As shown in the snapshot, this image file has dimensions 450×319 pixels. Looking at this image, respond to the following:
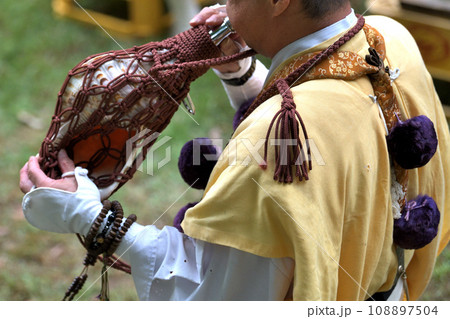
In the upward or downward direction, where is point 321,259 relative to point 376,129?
downward

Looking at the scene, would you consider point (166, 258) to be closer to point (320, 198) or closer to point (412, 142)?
point (320, 198)

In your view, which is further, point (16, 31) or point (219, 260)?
point (16, 31)

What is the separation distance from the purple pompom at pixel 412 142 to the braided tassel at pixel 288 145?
0.25 meters

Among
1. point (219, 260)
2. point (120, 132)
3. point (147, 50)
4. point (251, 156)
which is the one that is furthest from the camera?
point (120, 132)

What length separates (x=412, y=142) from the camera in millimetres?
1396

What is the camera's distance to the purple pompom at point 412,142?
1405 millimetres

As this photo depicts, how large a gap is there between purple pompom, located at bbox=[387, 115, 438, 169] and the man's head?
299 mm

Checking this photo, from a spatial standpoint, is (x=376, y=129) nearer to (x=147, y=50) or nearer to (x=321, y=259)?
(x=321, y=259)

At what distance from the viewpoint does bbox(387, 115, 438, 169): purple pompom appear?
141 cm

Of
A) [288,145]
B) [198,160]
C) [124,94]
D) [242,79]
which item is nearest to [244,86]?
[242,79]

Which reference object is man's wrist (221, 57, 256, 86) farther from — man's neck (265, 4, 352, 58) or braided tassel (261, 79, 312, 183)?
braided tassel (261, 79, 312, 183)

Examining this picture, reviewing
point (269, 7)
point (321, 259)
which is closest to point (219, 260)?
point (321, 259)
